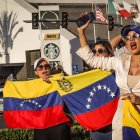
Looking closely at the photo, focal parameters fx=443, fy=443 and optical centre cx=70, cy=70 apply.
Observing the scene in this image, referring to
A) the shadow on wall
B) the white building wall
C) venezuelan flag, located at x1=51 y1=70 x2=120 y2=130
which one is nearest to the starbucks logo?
the white building wall

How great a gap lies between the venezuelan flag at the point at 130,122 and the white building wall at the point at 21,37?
1060 inches

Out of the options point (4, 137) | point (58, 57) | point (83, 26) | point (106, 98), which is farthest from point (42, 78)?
point (58, 57)

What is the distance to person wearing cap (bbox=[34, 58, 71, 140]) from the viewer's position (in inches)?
212

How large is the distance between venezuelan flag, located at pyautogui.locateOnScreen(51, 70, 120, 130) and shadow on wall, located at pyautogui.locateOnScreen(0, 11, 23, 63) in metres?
26.1

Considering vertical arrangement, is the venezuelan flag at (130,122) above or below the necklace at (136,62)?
below

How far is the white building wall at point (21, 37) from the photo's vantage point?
3098cm

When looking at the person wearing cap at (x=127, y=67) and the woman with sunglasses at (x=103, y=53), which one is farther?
the woman with sunglasses at (x=103, y=53)

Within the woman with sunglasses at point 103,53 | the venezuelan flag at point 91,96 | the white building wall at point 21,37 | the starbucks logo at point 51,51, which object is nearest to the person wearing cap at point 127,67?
the woman with sunglasses at point 103,53

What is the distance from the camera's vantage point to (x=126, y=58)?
151 inches

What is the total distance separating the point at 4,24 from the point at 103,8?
12.3m

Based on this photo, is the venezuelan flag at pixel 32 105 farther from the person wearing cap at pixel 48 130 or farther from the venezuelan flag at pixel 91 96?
the venezuelan flag at pixel 91 96

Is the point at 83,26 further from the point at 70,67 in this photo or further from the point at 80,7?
the point at 80,7

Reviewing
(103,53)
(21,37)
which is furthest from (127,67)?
(21,37)

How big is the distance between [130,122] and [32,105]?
2.79 m
